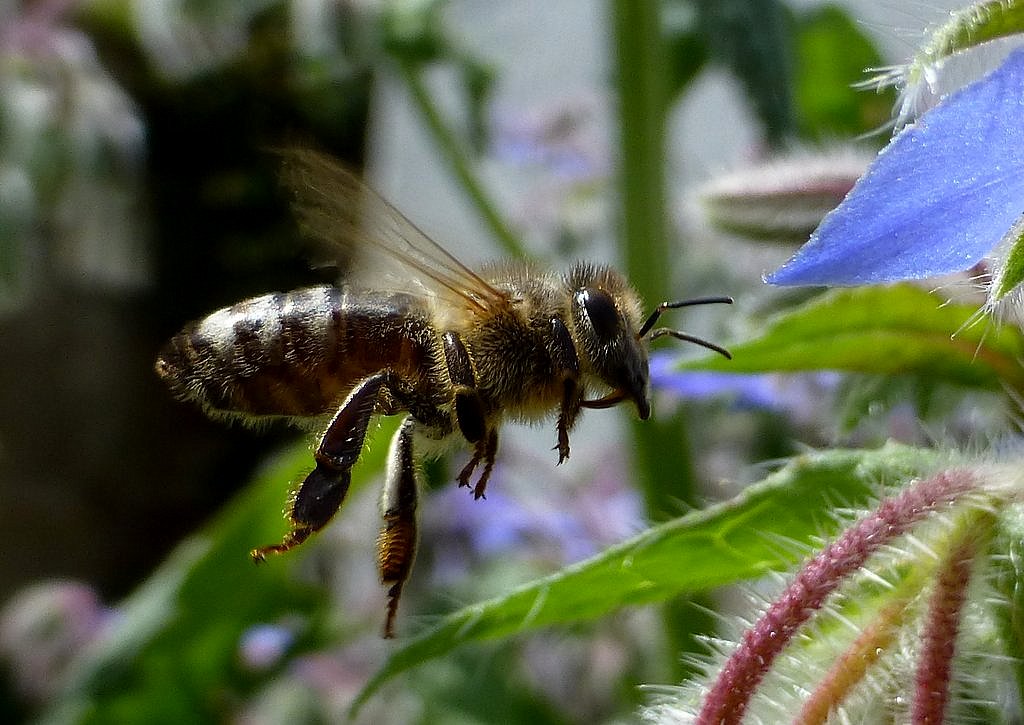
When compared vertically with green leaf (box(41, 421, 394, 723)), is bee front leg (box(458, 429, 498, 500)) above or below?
above

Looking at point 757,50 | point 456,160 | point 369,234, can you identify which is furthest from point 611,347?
point 456,160

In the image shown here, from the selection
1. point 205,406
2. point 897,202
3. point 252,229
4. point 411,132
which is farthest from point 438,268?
point 252,229

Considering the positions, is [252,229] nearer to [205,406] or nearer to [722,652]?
[205,406]

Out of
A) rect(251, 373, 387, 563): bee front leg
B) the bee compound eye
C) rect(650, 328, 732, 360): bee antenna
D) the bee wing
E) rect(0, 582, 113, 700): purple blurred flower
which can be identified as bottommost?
rect(0, 582, 113, 700): purple blurred flower

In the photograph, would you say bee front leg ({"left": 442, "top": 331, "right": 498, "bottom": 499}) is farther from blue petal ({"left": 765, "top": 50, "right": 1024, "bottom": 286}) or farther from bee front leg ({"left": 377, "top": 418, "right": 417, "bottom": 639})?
blue petal ({"left": 765, "top": 50, "right": 1024, "bottom": 286})

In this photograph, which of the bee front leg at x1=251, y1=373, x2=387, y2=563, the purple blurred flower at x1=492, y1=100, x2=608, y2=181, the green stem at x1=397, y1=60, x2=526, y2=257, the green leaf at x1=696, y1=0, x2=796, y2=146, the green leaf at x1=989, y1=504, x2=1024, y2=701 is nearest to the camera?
the green leaf at x1=989, y1=504, x2=1024, y2=701

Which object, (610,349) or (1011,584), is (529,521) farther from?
(1011,584)

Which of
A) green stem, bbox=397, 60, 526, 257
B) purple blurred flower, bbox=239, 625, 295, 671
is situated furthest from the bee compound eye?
purple blurred flower, bbox=239, 625, 295, 671
